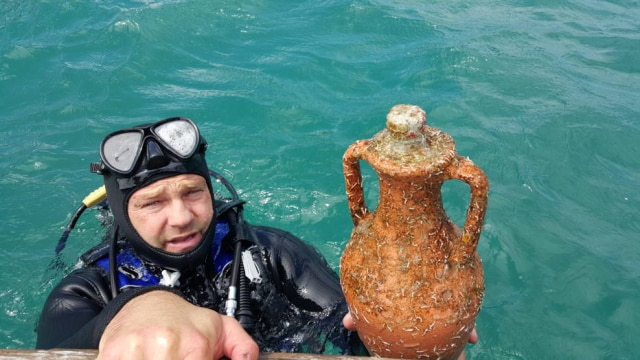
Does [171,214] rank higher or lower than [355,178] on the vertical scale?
lower

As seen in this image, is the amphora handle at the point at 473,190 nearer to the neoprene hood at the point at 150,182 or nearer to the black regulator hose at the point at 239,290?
the black regulator hose at the point at 239,290

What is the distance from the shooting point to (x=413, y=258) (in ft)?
7.19

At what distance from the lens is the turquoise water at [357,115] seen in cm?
496

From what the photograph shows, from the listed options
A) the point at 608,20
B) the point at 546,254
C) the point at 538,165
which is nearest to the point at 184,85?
the point at 538,165

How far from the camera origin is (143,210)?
3.11 meters

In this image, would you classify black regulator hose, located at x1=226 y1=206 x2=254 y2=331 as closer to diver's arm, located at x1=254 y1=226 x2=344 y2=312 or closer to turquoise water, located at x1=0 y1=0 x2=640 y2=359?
diver's arm, located at x1=254 y1=226 x2=344 y2=312

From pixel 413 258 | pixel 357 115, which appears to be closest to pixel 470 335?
pixel 413 258

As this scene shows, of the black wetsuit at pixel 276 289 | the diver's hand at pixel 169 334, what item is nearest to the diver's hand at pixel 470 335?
the black wetsuit at pixel 276 289

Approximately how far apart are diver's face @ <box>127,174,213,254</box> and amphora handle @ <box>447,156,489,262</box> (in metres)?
1.48

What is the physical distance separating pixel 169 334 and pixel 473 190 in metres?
1.06

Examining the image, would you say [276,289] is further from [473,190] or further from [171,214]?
[473,190]

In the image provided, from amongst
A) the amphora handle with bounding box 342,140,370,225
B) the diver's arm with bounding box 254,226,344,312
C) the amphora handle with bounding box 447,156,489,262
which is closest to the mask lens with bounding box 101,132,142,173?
the diver's arm with bounding box 254,226,344,312

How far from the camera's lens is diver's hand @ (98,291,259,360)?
1.56 meters

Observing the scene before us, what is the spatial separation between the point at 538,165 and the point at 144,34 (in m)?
5.62
